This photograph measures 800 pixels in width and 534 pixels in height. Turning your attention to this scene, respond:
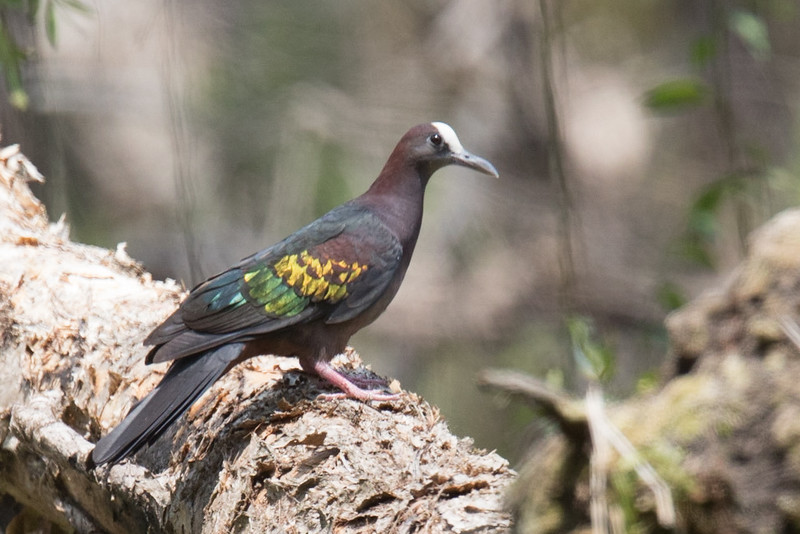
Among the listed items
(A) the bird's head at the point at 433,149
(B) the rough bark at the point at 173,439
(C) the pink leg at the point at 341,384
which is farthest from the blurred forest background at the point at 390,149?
(C) the pink leg at the point at 341,384

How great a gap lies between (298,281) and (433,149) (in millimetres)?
922

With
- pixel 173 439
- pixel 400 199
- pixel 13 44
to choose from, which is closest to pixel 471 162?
pixel 400 199

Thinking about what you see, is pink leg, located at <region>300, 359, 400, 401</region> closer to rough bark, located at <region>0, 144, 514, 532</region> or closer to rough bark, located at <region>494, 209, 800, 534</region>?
rough bark, located at <region>0, 144, 514, 532</region>

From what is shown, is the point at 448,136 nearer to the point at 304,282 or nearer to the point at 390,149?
the point at 304,282

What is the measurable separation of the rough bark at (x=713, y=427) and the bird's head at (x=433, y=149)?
2.46m

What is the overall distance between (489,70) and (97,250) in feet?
17.8

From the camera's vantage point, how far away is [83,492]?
3076 mm

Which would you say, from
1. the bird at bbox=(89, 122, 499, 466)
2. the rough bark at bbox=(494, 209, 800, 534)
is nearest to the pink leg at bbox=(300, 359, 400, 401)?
the bird at bbox=(89, 122, 499, 466)


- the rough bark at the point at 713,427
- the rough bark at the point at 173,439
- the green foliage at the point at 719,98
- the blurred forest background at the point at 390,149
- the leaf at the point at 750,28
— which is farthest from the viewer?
the blurred forest background at the point at 390,149

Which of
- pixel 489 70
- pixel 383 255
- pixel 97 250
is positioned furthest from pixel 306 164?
pixel 383 255

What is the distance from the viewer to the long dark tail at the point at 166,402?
2.72 m

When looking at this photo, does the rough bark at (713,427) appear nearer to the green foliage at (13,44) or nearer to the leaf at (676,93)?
the leaf at (676,93)

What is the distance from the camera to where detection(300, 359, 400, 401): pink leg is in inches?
116

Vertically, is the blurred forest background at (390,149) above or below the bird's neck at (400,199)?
above
